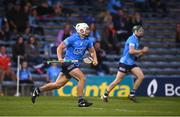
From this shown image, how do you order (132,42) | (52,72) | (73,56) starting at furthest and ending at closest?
(52,72) < (132,42) < (73,56)

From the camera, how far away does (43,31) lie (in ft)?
92.9

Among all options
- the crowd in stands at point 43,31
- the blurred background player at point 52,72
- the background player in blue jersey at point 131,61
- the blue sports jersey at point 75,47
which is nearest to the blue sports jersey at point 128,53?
the background player in blue jersey at point 131,61

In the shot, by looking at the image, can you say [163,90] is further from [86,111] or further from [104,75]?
[86,111]

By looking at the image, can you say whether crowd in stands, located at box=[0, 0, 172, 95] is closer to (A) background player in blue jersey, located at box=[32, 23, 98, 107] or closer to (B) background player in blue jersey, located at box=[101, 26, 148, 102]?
(B) background player in blue jersey, located at box=[101, 26, 148, 102]

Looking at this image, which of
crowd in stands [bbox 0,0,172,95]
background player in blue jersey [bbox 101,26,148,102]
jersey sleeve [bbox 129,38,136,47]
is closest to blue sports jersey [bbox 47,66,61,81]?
crowd in stands [bbox 0,0,172,95]

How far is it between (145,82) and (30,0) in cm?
688

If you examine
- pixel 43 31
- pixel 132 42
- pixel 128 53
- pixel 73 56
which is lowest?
pixel 73 56

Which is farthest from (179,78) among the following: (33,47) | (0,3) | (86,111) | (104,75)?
(86,111)

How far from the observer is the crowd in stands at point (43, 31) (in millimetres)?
25812

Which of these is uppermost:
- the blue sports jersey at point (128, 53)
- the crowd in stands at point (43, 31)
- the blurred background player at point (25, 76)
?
the crowd in stands at point (43, 31)

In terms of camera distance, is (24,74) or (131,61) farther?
(24,74)

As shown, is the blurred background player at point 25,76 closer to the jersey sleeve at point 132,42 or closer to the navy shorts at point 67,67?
the jersey sleeve at point 132,42

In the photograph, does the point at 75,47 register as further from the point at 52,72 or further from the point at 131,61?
the point at 52,72

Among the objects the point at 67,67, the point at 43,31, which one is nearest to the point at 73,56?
the point at 67,67
